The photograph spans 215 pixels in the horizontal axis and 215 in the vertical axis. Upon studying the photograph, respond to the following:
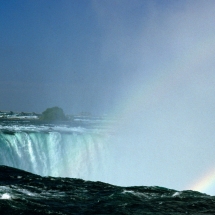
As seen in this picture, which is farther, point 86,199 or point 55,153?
point 55,153

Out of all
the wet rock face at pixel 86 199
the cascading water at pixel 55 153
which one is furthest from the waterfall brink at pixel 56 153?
the wet rock face at pixel 86 199

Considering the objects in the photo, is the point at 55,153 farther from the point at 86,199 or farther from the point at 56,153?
the point at 86,199

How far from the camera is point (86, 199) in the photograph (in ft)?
39.4

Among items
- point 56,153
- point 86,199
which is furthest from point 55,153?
point 86,199

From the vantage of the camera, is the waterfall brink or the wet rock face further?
the waterfall brink

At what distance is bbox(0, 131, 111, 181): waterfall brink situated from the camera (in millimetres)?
22250

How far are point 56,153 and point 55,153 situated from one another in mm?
91

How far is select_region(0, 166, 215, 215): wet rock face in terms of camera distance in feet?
34.7

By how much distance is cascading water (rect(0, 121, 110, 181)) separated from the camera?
22266 mm

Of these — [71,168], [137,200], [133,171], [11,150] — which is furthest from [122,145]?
[137,200]

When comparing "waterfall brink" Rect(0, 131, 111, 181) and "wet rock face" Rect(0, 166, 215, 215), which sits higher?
"waterfall brink" Rect(0, 131, 111, 181)

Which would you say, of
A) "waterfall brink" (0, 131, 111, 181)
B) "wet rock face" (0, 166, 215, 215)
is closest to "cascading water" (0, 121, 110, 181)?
"waterfall brink" (0, 131, 111, 181)

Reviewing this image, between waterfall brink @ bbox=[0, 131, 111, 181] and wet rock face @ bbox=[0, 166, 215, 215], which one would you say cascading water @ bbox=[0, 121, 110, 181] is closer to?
waterfall brink @ bbox=[0, 131, 111, 181]

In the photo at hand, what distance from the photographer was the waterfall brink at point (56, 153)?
22.2 meters
